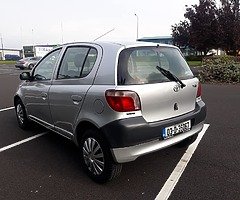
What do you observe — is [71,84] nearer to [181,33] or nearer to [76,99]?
[76,99]

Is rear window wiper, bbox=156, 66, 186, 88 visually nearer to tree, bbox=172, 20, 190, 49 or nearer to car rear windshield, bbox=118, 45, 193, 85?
car rear windshield, bbox=118, 45, 193, 85

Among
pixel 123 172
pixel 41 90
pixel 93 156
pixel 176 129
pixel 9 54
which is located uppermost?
pixel 41 90

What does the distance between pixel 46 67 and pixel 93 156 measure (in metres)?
1.92

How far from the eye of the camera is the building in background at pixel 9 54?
A: 246ft

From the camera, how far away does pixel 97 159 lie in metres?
3.47

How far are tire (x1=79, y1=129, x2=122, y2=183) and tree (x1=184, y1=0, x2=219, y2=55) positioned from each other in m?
26.1

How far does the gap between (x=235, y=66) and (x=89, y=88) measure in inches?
463

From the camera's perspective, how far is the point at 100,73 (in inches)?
134

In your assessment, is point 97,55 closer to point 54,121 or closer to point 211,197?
point 54,121

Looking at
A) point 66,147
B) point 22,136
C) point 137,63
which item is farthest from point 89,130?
point 22,136

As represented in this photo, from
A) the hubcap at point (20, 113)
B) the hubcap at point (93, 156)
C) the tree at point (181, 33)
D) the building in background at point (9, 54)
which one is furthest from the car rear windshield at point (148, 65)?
the building in background at point (9, 54)

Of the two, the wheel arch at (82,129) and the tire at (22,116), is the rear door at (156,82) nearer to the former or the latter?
the wheel arch at (82,129)

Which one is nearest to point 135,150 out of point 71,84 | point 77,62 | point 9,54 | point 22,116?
point 71,84

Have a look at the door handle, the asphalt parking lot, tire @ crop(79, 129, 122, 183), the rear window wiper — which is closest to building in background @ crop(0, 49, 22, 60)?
the asphalt parking lot
